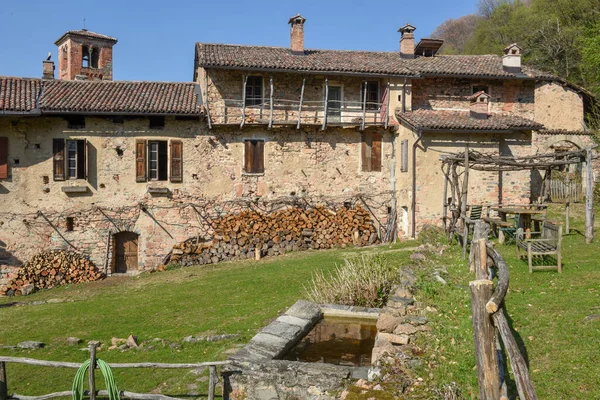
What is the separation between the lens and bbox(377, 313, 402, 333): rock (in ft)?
23.4

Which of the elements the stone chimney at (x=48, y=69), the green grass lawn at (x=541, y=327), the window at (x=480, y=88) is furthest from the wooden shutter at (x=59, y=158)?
the window at (x=480, y=88)

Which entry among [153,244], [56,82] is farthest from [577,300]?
[56,82]

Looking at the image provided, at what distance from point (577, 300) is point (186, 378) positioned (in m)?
5.84

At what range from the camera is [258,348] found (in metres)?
6.71

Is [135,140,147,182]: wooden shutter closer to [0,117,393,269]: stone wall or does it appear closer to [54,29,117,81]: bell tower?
[0,117,393,269]: stone wall

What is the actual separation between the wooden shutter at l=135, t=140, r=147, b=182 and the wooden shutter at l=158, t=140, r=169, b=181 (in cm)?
52

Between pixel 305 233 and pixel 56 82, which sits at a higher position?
pixel 56 82

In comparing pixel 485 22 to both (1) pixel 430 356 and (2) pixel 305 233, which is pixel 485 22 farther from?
(1) pixel 430 356

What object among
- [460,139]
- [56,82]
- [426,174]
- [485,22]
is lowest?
[426,174]

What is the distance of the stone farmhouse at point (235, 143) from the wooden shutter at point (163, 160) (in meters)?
0.04

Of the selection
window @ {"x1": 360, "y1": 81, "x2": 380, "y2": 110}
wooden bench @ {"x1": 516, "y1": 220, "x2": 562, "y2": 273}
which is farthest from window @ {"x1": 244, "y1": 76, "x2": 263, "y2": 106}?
wooden bench @ {"x1": 516, "y1": 220, "x2": 562, "y2": 273}

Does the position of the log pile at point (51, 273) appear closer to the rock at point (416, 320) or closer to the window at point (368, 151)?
the window at point (368, 151)

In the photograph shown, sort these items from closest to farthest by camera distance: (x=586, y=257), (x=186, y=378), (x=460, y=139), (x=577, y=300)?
(x=186, y=378), (x=577, y=300), (x=586, y=257), (x=460, y=139)

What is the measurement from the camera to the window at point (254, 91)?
1991cm
